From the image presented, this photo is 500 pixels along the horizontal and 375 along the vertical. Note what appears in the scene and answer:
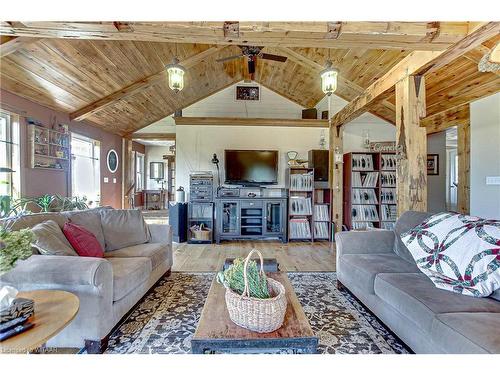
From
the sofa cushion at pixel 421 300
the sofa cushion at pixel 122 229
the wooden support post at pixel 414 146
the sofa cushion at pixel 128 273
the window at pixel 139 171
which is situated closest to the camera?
Result: the sofa cushion at pixel 421 300

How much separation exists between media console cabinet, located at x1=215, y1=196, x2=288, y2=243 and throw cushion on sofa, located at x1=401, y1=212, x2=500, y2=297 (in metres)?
2.94

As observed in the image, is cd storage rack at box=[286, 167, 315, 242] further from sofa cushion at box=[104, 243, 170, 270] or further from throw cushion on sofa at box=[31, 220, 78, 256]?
throw cushion on sofa at box=[31, 220, 78, 256]

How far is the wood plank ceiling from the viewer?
2852 mm

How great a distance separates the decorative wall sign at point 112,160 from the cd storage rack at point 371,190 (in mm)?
5357

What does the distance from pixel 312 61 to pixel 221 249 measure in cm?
349

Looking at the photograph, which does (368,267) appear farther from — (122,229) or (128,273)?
(122,229)

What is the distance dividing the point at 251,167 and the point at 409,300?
3769 millimetres

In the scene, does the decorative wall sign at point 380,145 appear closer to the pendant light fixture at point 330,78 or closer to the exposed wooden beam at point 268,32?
the pendant light fixture at point 330,78

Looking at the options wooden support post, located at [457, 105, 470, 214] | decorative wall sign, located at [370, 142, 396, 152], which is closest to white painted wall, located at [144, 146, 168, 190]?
decorative wall sign, located at [370, 142, 396, 152]

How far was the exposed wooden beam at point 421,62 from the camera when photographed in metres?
2.03

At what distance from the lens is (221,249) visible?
439cm

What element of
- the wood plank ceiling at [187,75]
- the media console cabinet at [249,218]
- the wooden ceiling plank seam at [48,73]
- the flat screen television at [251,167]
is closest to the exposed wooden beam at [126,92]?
the wood plank ceiling at [187,75]

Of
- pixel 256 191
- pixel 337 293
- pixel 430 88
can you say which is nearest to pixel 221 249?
pixel 256 191
